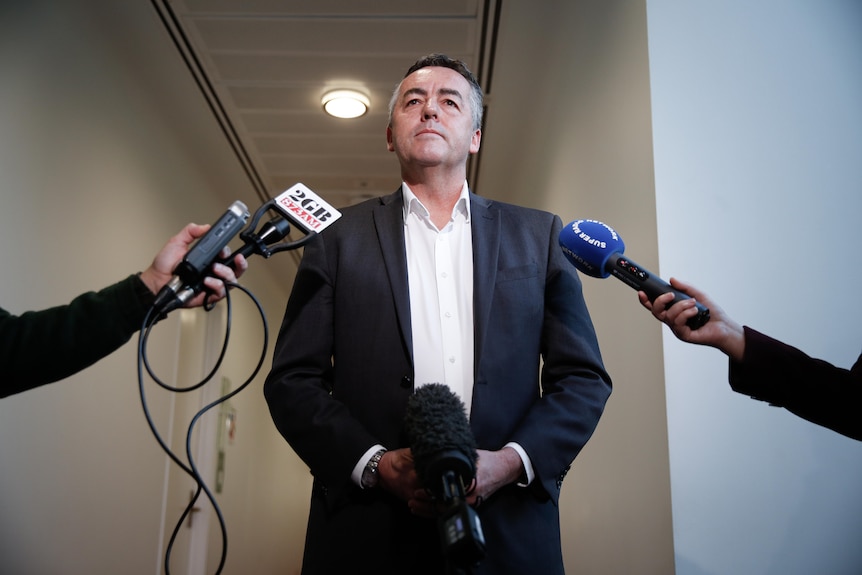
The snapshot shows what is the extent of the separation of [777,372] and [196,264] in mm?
1013

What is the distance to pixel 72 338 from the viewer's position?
132 cm

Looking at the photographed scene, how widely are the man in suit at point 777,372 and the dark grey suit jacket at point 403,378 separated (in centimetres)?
30

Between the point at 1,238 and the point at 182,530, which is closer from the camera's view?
the point at 1,238

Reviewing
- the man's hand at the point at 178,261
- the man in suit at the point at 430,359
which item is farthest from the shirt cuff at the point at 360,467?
the man's hand at the point at 178,261

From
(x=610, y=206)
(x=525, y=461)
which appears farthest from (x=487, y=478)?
(x=610, y=206)

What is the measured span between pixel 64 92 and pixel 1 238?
0.80 meters

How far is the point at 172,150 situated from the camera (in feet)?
15.2

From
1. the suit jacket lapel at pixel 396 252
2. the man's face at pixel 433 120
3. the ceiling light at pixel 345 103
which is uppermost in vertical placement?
the ceiling light at pixel 345 103

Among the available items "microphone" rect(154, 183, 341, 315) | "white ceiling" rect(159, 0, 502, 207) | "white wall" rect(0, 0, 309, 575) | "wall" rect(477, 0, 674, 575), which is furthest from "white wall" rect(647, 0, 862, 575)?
"white wall" rect(0, 0, 309, 575)

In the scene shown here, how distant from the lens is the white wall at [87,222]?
277 centimetres

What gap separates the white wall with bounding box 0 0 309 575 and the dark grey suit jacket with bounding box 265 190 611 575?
5.23ft

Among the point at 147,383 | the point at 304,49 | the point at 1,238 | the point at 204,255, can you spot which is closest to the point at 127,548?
the point at 147,383

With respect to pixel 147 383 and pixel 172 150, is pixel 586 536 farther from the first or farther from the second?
pixel 172 150

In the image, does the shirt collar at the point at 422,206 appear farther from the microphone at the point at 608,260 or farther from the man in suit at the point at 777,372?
the man in suit at the point at 777,372
